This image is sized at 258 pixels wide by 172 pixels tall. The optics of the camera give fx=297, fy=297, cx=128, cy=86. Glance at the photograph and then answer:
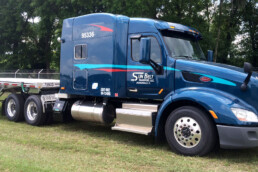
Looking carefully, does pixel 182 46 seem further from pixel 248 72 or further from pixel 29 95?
pixel 29 95

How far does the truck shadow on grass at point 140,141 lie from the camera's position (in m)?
5.87

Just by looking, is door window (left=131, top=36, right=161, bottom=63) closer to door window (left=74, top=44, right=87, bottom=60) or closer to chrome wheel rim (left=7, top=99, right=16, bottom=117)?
door window (left=74, top=44, right=87, bottom=60)

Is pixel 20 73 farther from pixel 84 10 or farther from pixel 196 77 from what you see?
pixel 196 77

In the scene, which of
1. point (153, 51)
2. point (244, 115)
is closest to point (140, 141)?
point (153, 51)

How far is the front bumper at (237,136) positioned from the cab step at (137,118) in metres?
1.58

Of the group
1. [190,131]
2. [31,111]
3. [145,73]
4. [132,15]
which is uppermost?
[132,15]

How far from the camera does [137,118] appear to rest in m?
6.71

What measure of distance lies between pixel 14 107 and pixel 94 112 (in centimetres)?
401

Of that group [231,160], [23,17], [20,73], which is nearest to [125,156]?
[231,160]

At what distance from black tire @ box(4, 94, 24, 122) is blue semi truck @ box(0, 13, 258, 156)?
3.38 ft

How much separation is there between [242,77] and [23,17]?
28.8 meters

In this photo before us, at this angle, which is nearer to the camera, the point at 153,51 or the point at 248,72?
the point at 248,72

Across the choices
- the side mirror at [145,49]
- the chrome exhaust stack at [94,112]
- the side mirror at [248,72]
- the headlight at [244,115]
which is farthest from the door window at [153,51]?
the headlight at [244,115]

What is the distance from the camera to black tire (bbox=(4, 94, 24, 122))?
1000 cm
